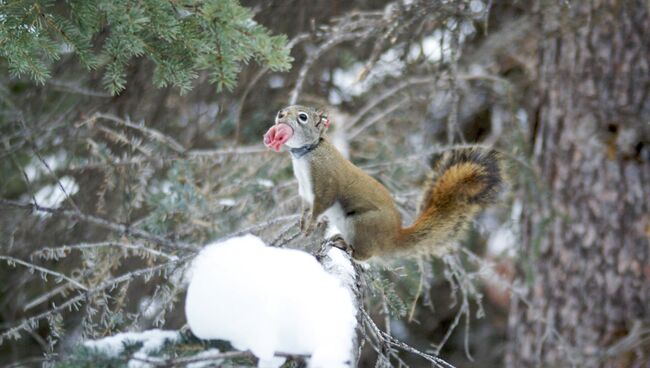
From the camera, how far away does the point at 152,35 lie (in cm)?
193

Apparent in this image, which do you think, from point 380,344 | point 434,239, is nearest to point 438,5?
point 434,239

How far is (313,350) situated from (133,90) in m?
2.22

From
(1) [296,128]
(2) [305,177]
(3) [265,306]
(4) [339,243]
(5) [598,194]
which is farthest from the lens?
(5) [598,194]

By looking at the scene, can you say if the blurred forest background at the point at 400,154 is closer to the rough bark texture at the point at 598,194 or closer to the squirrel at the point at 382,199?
the rough bark texture at the point at 598,194

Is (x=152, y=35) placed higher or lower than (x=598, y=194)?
higher

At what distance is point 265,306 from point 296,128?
0.86 m

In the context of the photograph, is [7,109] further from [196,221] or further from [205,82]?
[196,221]

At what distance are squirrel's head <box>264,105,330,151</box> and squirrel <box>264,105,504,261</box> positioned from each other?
2cm

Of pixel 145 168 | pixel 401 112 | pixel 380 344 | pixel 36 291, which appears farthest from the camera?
pixel 36 291

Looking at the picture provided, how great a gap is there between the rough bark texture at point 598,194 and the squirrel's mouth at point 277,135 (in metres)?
1.67

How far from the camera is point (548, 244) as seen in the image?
11.3ft

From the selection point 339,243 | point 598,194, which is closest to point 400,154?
point 598,194

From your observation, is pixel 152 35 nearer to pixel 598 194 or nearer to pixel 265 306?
pixel 265 306

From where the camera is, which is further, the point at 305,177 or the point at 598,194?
the point at 598,194
